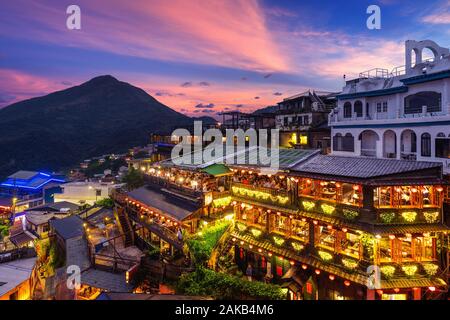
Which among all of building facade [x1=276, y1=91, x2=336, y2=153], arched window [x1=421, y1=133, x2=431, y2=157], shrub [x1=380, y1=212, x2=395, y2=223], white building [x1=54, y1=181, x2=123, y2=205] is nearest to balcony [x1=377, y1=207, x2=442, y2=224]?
shrub [x1=380, y1=212, x2=395, y2=223]

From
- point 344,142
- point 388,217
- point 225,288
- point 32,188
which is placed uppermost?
point 344,142

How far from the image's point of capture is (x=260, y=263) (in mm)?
22375

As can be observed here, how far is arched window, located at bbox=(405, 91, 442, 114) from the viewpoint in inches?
836

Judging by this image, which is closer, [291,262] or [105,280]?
[291,262]

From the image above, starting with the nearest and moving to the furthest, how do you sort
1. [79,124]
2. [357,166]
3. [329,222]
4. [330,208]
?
1. [329,222]
2. [330,208]
3. [357,166]
4. [79,124]

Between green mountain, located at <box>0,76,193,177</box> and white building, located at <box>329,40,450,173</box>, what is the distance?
5585 centimetres

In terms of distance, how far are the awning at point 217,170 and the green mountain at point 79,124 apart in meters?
54.6

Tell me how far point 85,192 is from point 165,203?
3751cm

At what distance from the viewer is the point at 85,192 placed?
5381 cm

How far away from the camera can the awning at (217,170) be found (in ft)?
73.4

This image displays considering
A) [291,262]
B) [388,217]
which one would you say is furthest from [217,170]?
[388,217]

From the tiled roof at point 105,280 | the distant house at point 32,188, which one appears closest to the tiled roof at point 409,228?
the tiled roof at point 105,280

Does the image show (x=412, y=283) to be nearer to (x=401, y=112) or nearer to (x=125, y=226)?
(x=401, y=112)
